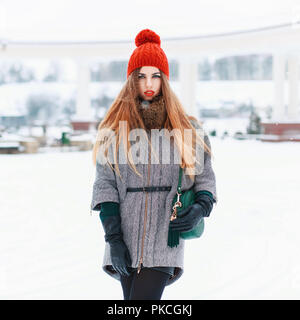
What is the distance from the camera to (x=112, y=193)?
1369 millimetres

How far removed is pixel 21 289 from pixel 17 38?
1348 cm

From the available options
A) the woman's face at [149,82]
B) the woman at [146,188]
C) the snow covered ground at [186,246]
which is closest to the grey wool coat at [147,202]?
the woman at [146,188]

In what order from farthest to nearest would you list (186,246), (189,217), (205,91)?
(205,91)
(186,246)
(189,217)

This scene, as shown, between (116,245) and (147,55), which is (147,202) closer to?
(116,245)

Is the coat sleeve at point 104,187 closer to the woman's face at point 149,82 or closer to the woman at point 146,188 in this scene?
the woman at point 146,188

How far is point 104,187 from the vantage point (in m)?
1.37

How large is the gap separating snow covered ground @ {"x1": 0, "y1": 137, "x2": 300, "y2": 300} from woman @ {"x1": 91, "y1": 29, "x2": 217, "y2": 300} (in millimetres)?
1006

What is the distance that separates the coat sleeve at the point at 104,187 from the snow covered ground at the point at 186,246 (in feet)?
3.53

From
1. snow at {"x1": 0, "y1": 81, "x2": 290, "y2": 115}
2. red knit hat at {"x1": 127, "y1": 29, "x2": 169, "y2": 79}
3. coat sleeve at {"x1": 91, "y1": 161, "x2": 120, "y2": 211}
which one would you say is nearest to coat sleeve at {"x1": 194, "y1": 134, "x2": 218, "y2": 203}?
coat sleeve at {"x1": 91, "y1": 161, "x2": 120, "y2": 211}

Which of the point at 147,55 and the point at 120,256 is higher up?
the point at 147,55

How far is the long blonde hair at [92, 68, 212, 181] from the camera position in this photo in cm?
138

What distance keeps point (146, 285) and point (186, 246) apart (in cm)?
186

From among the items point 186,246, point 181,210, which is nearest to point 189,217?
point 181,210

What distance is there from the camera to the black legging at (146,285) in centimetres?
131
